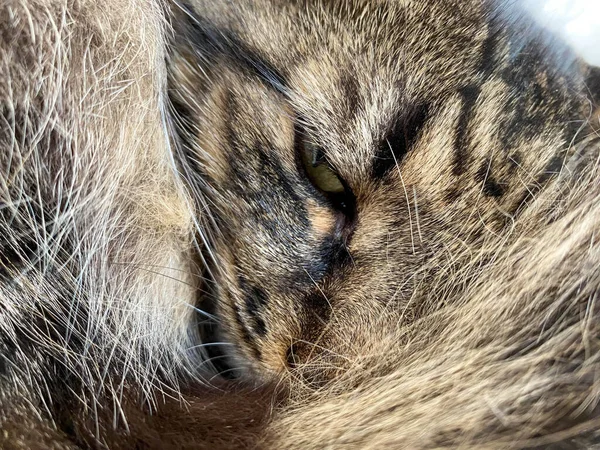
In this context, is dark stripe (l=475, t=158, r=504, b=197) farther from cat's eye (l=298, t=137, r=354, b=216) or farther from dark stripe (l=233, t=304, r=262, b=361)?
dark stripe (l=233, t=304, r=262, b=361)

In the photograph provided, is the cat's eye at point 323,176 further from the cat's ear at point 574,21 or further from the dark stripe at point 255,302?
the cat's ear at point 574,21

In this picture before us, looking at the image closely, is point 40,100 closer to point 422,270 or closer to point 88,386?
point 88,386

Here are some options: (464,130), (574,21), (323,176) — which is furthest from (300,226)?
(574,21)

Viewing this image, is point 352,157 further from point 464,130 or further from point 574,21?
point 574,21

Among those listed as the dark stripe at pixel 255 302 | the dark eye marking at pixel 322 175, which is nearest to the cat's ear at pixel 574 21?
the dark eye marking at pixel 322 175

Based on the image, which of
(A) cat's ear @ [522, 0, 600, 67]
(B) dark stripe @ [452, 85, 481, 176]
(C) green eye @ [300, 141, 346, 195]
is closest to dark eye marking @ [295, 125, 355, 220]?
(C) green eye @ [300, 141, 346, 195]
